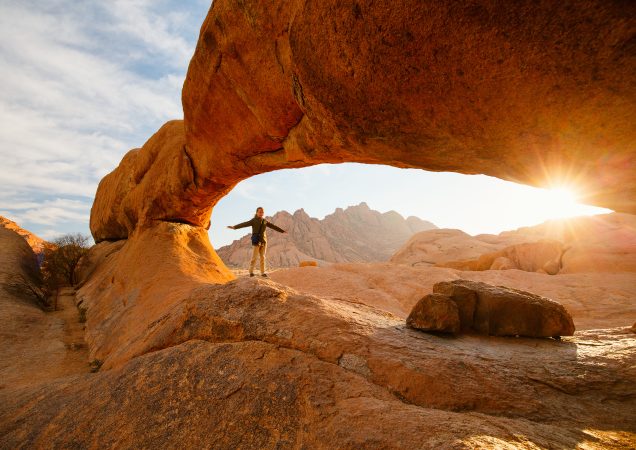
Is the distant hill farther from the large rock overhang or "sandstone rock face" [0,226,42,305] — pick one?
the large rock overhang

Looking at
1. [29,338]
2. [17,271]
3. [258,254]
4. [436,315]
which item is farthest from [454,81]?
[17,271]

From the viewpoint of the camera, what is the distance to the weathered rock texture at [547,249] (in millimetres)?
17234

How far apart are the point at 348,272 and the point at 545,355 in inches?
466

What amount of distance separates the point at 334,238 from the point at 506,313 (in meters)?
87.8

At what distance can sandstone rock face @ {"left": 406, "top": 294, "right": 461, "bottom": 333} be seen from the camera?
14.1 feet

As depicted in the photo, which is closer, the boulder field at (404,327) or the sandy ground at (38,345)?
the boulder field at (404,327)

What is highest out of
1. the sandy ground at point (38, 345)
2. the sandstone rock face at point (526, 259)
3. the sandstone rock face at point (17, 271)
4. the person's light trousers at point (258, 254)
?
the sandstone rock face at point (526, 259)

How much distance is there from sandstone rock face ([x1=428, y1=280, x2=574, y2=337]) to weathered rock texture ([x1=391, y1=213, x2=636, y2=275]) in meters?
16.4

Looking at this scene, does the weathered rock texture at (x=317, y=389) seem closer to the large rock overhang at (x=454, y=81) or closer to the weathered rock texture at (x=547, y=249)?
the large rock overhang at (x=454, y=81)

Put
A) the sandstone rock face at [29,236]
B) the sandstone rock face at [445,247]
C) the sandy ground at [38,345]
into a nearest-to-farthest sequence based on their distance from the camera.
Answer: the sandy ground at [38,345], the sandstone rock face at [29,236], the sandstone rock face at [445,247]

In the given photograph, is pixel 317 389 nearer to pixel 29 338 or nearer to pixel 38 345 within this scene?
pixel 38 345

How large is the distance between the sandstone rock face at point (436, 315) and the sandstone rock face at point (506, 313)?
0.25 metres

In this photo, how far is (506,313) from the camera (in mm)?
4684

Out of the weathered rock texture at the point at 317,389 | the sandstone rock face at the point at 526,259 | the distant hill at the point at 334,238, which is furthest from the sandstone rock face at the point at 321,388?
the distant hill at the point at 334,238
